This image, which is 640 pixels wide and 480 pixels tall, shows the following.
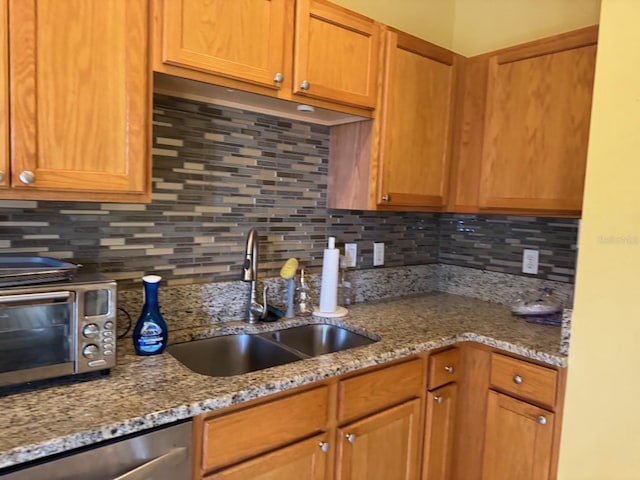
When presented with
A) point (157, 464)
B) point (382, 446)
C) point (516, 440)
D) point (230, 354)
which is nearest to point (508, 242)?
point (516, 440)

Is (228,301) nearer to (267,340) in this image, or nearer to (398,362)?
(267,340)

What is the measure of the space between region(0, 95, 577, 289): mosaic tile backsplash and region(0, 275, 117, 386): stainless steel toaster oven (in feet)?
1.08

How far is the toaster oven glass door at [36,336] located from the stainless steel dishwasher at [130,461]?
0.81 feet

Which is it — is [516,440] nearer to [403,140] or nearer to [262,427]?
[262,427]

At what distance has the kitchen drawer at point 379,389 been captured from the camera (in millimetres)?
1451

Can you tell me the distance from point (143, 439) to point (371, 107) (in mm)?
1412

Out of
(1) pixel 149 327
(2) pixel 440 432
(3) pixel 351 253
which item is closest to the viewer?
(1) pixel 149 327

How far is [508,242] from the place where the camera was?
231 cm

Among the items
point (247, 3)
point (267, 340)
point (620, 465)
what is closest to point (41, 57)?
point (247, 3)

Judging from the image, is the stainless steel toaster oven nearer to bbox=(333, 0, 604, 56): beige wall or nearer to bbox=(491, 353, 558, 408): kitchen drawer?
bbox=(491, 353, 558, 408): kitchen drawer

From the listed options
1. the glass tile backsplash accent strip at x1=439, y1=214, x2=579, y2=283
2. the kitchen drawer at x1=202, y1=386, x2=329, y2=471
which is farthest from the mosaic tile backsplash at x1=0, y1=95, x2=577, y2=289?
the kitchen drawer at x1=202, y1=386, x2=329, y2=471

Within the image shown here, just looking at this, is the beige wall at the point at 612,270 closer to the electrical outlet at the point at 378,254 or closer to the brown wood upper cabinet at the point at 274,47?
the brown wood upper cabinet at the point at 274,47

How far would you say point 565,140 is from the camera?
1821 mm

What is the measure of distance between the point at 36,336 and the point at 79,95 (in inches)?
24.1
